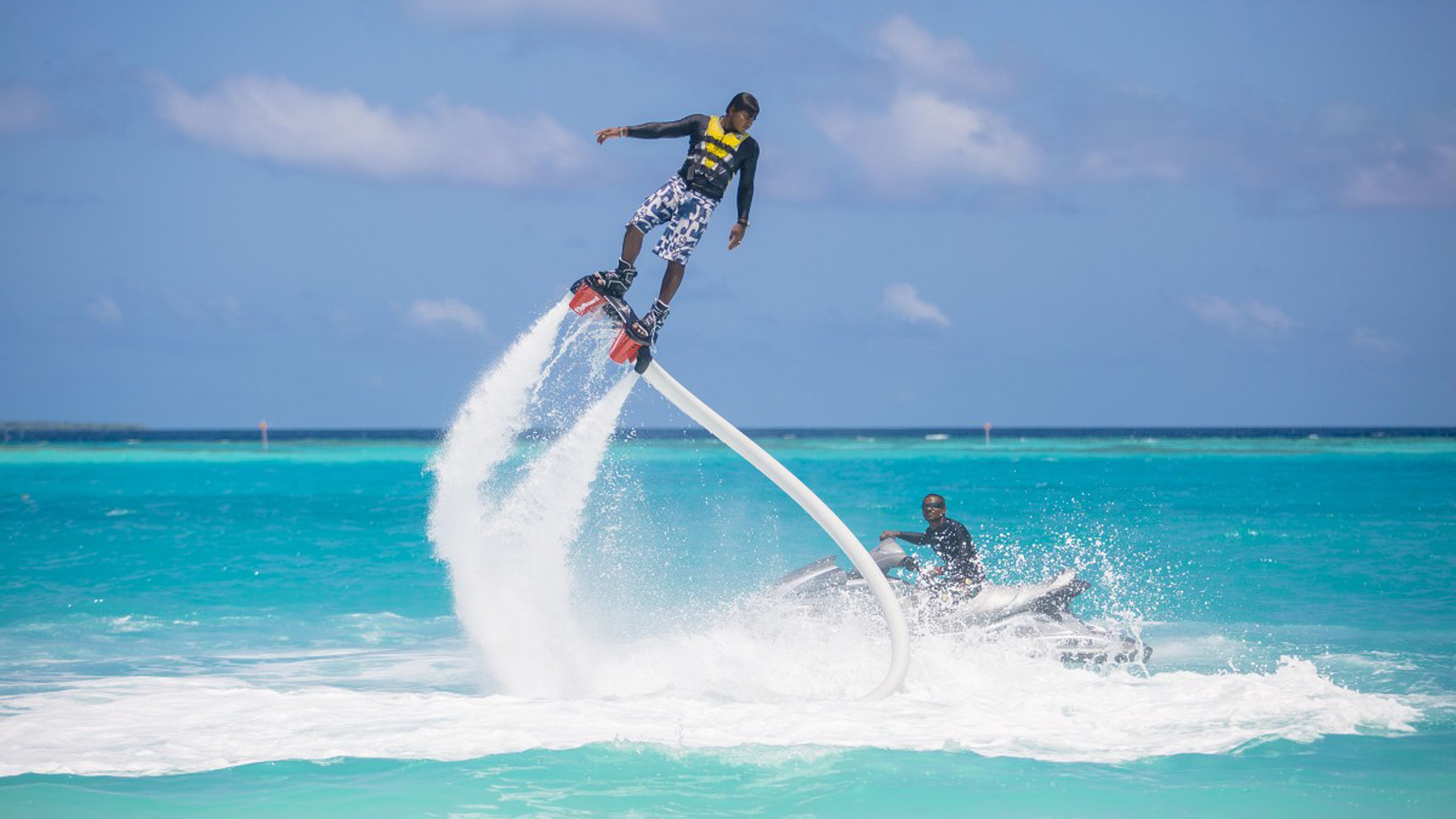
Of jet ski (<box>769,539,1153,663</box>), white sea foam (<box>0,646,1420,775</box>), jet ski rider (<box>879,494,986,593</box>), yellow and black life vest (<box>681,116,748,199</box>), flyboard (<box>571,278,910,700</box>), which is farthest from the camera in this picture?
jet ski rider (<box>879,494,986,593</box>)

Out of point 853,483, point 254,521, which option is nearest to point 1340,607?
point 254,521

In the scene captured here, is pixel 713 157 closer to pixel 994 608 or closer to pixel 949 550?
pixel 949 550

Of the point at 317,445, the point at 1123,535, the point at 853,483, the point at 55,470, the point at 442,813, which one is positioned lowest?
the point at 442,813

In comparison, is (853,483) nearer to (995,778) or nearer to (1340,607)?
(1340,607)

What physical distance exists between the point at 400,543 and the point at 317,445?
8791 cm

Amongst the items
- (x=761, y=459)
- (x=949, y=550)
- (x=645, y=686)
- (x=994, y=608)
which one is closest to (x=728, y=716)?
(x=645, y=686)

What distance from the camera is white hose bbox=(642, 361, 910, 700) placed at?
374 inches

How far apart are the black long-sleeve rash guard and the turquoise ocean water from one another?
2.40 meters

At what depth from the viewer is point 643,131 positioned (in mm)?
8773

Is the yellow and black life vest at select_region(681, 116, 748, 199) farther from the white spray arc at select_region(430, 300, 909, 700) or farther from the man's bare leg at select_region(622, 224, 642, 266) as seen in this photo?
the white spray arc at select_region(430, 300, 909, 700)

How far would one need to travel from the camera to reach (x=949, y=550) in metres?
11.9

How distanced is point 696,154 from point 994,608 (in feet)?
17.5

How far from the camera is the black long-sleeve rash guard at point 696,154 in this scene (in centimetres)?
880

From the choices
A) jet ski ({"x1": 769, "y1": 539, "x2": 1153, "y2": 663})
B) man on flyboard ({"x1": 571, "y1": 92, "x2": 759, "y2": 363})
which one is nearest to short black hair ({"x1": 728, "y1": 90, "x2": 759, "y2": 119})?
man on flyboard ({"x1": 571, "y1": 92, "x2": 759, "y2": 363})
